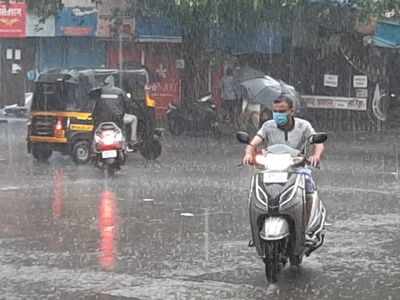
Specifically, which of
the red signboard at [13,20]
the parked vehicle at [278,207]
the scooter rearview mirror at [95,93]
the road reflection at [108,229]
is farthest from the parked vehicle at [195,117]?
the parked vehicle at [278,207]

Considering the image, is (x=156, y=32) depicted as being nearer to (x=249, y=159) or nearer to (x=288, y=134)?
(x=288, y=134)

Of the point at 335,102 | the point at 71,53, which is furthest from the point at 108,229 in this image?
the point at 71,53

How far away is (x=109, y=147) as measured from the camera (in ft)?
57.5

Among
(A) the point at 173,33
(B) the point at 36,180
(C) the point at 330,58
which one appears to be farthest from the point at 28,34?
(B) the point at 36,180

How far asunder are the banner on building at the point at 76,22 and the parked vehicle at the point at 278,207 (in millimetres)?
24334

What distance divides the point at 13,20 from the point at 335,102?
11463mm

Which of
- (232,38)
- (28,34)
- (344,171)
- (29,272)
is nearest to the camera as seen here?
(29,272)

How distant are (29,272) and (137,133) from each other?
454 inches

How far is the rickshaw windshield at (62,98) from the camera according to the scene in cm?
2017

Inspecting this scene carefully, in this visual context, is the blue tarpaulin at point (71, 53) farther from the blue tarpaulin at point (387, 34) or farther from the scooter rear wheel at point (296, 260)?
the scooter rear wheel at point (296, 260)

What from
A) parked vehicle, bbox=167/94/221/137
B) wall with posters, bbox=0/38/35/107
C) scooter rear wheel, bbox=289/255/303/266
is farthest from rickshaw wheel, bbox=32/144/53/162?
wall with posters, bbox=0/38/35/107

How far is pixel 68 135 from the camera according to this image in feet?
65.7

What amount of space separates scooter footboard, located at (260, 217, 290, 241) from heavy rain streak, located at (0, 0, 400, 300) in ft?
0.04

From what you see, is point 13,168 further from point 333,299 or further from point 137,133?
point 333,299
